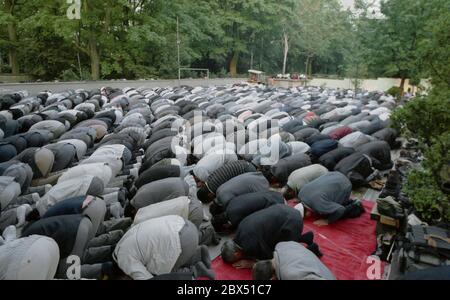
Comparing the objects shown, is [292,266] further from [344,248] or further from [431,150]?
[431,150]

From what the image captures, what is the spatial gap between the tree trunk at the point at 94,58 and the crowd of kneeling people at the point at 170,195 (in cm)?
1082

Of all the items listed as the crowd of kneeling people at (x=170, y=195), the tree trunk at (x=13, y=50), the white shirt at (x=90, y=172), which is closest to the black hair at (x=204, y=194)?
the crowd of kneeling people at (x=170, y=195)

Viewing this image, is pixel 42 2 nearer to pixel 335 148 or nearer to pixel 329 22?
pixel 335 148

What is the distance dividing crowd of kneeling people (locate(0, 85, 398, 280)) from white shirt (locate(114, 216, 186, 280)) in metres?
0.01

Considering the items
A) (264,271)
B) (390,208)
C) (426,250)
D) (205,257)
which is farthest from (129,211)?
(426,250)

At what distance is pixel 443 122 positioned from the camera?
391 centimetres

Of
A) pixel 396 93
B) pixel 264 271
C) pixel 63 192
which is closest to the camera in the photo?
pixel 264 271

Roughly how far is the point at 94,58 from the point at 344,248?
753 inches

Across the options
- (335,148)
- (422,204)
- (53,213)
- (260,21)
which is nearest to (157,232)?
(53,213)

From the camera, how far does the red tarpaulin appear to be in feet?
12.9

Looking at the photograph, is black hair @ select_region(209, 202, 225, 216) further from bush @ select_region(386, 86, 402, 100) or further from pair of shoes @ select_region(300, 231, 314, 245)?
bush @ select_region(386, 86, 402, 100)

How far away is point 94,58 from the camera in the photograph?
19.8 metres

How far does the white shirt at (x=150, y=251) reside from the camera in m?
3.42

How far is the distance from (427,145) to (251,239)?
104 inches
